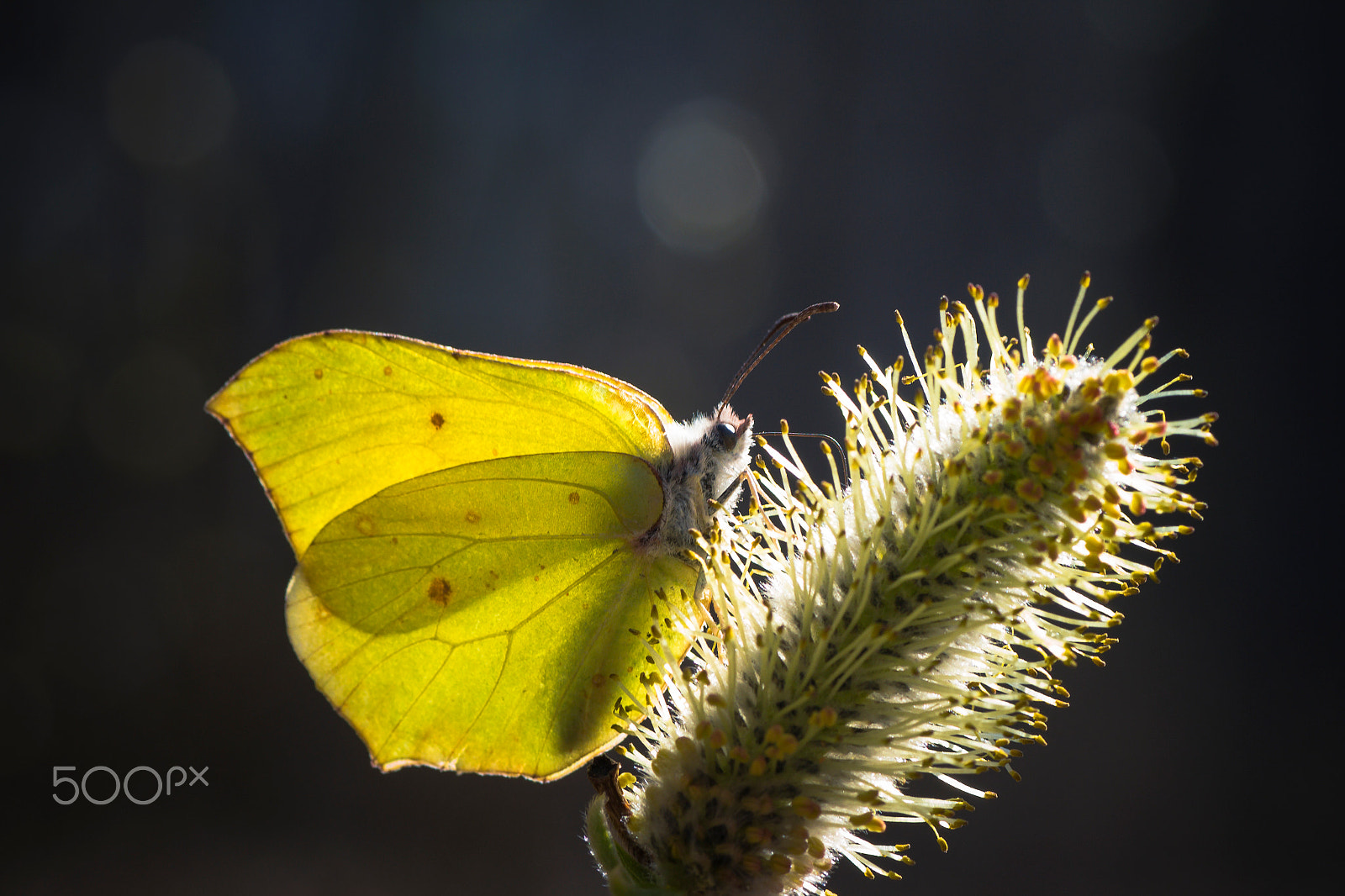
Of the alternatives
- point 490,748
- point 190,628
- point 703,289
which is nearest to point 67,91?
point 190,628

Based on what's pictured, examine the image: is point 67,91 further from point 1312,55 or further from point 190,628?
point 1312,55
